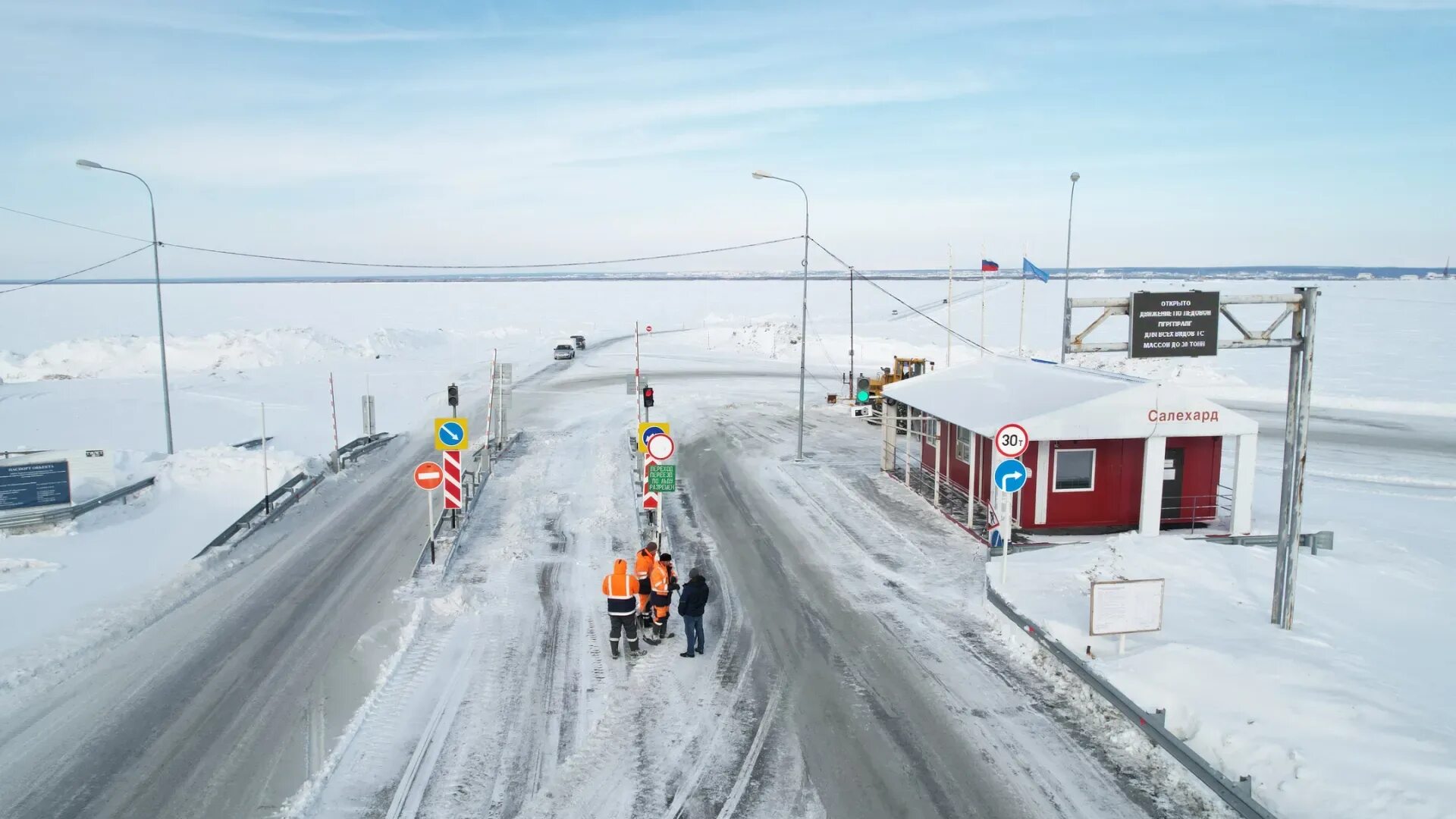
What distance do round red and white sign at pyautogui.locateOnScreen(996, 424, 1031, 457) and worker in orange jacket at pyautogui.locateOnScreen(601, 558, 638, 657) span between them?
6827 mm

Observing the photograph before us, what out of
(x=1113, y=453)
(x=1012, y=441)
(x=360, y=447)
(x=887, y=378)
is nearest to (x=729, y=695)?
(x=1012, y=441)

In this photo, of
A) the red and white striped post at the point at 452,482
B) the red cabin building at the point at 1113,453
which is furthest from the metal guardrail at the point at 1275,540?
the red and white striped post at the point at 452,482

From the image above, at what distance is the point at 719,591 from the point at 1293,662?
7.89 metres

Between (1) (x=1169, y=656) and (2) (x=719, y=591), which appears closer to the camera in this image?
(1) (x=1169, y=656)

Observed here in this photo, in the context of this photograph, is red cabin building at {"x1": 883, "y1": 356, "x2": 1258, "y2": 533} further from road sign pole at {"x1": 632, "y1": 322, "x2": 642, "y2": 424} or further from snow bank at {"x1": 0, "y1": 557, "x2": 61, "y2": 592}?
snow bank at {"x1": 0, "y1": 557, "x2": 61, "y2": 592}

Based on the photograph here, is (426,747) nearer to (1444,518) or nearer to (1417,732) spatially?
(1417,732)

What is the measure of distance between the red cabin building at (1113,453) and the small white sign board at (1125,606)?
247 inches

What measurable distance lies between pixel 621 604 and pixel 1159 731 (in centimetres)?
629

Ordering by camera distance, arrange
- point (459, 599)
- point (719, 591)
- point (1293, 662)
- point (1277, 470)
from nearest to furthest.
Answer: point (1293, 662) → point (459, 599) → point (719, 591) → point (1277, 470)

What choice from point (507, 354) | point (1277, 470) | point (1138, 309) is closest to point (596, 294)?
point (507, 354)

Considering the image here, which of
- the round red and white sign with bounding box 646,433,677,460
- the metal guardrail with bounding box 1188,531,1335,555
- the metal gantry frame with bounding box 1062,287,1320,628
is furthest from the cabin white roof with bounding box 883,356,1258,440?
the round red and white sign with bounding box 646,433,677,460

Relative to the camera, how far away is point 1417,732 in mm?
8547

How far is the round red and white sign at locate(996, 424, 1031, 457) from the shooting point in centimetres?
1466

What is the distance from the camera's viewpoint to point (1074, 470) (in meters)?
18.0
